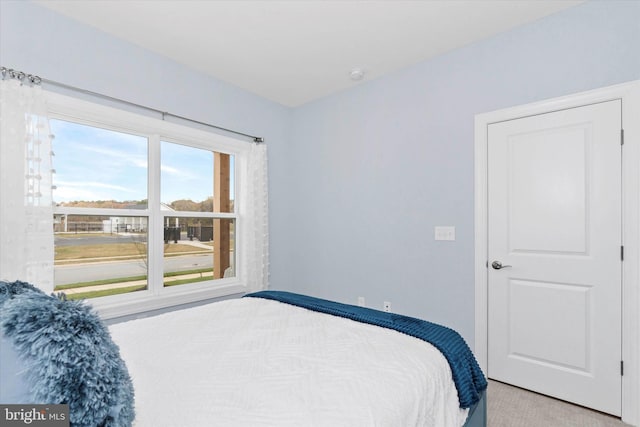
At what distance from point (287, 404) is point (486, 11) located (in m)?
2.70

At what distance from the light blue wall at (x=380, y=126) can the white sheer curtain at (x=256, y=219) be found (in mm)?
233

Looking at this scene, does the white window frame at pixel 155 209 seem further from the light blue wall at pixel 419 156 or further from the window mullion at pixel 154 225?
the light blue wall at pixel 419 156

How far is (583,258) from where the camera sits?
7.09ft

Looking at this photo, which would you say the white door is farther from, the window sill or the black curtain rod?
the black curtain rod

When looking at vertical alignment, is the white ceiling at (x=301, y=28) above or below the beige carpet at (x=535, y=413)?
above

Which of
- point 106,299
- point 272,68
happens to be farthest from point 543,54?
point 106,299

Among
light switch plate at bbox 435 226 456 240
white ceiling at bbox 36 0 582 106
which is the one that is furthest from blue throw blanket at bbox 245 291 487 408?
white ceiling at bbox 36 0 582 106

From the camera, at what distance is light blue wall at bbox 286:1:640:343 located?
2.19 metres

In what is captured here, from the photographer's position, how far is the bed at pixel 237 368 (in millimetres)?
672

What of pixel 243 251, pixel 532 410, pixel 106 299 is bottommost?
pixel 532 410

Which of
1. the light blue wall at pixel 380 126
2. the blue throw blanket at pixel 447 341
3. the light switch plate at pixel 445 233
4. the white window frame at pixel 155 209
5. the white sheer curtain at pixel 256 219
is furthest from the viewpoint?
the white sheer curtain at pixel 256 219

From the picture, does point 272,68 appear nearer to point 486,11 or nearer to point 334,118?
point 334,118

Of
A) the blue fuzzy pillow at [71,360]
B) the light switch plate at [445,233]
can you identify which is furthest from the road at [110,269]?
the light switch plate at [445,233]

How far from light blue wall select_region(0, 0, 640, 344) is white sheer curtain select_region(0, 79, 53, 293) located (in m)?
0.29
